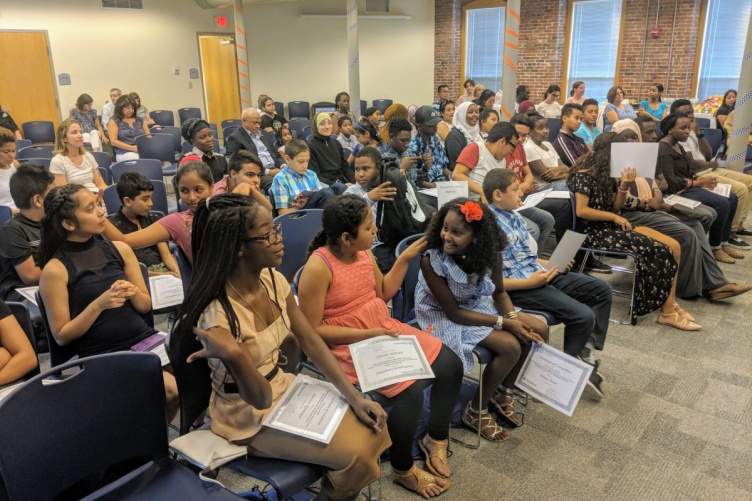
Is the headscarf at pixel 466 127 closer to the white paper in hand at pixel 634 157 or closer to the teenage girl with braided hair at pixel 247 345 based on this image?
the white paper in hand at pixel 634 157

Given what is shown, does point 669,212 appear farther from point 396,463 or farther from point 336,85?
point 336,85

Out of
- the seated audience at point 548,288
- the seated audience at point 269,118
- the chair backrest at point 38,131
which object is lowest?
the seated audience at point 548,288

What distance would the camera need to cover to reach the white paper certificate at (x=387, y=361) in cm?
206

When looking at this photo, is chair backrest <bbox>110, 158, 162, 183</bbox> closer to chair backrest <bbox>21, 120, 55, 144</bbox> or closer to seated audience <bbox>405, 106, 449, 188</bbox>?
seated audience <bbox>405, 106, 449, 188</bbox>

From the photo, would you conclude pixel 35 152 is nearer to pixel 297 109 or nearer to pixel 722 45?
pixel 297 109

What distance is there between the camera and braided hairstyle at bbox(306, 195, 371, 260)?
227 centimetres

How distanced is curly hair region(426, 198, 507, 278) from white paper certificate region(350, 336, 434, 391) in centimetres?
51

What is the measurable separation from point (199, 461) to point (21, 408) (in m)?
0.50

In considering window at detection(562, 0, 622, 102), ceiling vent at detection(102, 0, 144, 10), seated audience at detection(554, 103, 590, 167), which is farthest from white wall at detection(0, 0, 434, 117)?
seated audience at detection(554, 103, 590, 167)

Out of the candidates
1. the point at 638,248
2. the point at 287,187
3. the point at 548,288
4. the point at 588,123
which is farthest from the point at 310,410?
the point at 588,123

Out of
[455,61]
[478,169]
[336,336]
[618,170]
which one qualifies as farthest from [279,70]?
[336,336]

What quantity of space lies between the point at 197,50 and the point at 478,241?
11.5 metres

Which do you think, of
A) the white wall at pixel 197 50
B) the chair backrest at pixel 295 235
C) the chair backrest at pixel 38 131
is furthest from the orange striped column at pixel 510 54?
the chair backrest at pixel 38 131

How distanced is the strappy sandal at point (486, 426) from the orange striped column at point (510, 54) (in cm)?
528
